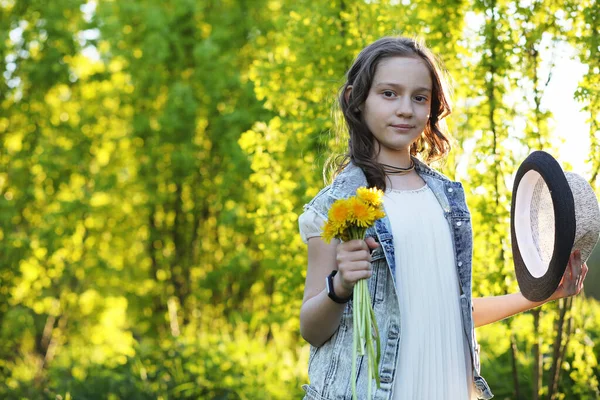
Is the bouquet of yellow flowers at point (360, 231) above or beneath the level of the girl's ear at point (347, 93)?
beneath

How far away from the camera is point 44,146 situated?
8.16 m

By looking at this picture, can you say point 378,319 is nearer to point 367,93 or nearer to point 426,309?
point 426,309

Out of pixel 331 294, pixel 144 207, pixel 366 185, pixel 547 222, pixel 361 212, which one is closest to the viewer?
pixel 361 212

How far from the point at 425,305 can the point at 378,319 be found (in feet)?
0.43

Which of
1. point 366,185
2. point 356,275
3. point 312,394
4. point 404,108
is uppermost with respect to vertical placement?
point 404,108

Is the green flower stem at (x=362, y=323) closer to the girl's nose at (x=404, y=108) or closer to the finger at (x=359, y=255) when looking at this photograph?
the finger at (x=359, y=255)

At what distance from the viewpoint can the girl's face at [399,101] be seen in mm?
2227

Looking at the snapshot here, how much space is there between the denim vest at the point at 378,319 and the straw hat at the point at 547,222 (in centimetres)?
22

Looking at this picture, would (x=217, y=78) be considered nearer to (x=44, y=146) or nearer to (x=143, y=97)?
(x=143, y=97)

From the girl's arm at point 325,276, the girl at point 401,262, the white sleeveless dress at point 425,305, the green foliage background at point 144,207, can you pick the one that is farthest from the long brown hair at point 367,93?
the green foliage background at point 144,207

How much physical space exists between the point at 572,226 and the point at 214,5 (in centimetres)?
709

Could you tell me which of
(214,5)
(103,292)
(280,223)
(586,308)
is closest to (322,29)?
(280,223)

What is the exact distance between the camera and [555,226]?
219 cm

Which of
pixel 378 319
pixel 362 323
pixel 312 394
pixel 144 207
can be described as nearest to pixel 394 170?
pixel 378 319
